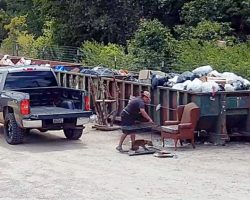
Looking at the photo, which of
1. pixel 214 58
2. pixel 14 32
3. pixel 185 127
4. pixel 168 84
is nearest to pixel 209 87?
pixel 185 127

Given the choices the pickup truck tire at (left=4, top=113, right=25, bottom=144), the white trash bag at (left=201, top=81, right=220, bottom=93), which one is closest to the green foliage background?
the white trash bag at (left=201, top=81, right=220, bottom=93)

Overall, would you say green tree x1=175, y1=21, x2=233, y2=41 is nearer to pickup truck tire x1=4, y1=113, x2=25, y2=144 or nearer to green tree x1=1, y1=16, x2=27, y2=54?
pickup truck tire x1=4, y1=113, x2=25, y2=144

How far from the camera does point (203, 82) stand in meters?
16.4

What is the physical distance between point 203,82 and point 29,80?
4.66 metres

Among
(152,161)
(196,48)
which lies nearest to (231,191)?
(152,161)

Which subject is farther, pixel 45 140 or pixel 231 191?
pixel 45 140

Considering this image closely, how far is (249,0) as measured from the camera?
29297 mm

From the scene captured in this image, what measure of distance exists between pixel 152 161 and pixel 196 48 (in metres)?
10.8

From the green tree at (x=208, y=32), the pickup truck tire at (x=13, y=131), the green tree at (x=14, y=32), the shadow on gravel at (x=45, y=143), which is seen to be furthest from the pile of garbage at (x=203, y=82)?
the green tree at (x=14, y=32)

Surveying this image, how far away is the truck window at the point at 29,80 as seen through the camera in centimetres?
1748

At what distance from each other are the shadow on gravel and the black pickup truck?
0.79 feet

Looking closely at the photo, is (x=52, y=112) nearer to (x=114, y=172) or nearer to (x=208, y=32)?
(x=114, y=172)

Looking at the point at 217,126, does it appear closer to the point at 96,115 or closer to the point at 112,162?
the point at 112,162

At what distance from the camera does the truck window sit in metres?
17.5
